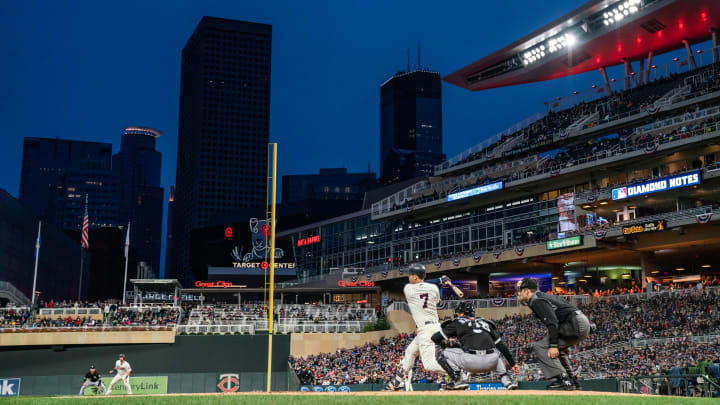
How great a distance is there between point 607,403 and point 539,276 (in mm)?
57080

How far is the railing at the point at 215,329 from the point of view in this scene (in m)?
46.5

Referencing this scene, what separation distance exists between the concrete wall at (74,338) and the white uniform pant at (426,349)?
33038 millimetres

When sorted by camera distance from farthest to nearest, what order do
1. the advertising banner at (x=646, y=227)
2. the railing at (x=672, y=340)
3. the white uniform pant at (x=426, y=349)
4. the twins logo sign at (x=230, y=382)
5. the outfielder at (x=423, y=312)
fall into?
1. the advertising banner at (x=646, y=227)
2. the twins logo sign at (x=230, y=382)
3. the railing at (x=672, y=340)
4. the outfielder at (x=423, y=312)
5. the white uniform pant at (x=426, y=349)

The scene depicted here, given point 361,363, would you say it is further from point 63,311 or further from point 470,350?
point 470,350

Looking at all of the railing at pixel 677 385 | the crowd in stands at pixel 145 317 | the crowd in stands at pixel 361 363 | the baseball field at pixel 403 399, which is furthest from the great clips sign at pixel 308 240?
the baseball field at pixel 403 399

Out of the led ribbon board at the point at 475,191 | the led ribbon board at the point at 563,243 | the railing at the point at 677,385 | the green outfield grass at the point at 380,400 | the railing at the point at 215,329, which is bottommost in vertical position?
the railing at the point at 677,385

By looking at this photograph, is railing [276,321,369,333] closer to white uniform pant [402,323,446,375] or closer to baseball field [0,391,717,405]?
baseball field [0,391,717,405]

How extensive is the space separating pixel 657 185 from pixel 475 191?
18363mm

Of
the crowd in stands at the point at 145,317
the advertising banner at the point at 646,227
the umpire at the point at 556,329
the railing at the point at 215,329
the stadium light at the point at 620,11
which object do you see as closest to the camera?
the umpire at the point at 556,329

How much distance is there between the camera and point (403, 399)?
44.4 feet

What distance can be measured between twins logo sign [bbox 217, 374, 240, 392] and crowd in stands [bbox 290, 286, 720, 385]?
3764 mm

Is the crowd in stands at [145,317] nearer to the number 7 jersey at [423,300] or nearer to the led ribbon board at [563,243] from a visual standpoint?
the led ribbon board at [563,243]

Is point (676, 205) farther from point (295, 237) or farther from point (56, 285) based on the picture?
point (56, 285)

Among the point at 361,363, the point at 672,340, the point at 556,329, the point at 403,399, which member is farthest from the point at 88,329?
the point at 556,329
